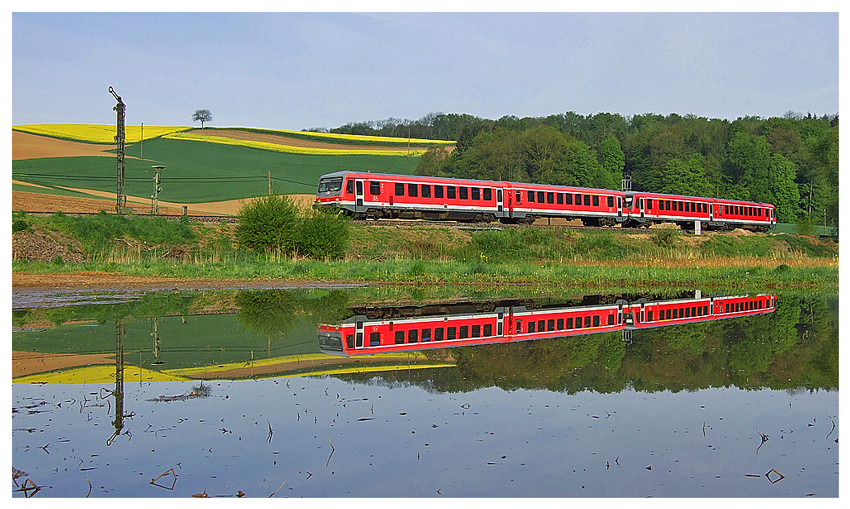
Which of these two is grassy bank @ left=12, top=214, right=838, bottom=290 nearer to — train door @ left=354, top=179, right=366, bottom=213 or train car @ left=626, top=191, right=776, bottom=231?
train door @ left=354, top=179, right=366, bottom=213

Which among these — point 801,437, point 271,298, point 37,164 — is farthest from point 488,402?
point 37,164

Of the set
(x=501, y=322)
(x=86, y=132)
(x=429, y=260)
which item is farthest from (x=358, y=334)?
(x=86, y=132)

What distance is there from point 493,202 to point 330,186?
10.6 m

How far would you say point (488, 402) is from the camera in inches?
376

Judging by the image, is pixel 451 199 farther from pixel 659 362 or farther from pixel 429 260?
pixel 659 362

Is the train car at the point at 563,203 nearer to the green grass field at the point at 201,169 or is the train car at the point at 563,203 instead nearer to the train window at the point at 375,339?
the train window at the point at 375,339

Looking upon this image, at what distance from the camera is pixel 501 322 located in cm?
1723

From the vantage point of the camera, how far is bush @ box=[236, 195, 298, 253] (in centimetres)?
3744

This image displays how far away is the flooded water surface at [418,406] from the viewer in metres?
6.66

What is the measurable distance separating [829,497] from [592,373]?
512cm

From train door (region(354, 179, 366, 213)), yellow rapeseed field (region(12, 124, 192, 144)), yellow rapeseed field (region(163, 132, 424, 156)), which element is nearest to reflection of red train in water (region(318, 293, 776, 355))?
train door (region(354, 179, 366, 213))

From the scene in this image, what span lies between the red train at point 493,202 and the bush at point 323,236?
4.37 feet

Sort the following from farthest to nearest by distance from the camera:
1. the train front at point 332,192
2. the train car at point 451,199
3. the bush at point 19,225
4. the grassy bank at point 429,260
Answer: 1. the train car at point 451,199
2. the train front at point 332,192
3. the bush at point 19,225
4. the grassy bank at point 429,260

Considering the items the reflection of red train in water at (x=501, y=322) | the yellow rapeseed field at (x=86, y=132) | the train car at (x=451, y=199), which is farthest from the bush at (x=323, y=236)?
the yellow rapeseed field at (x=86, y=132)
